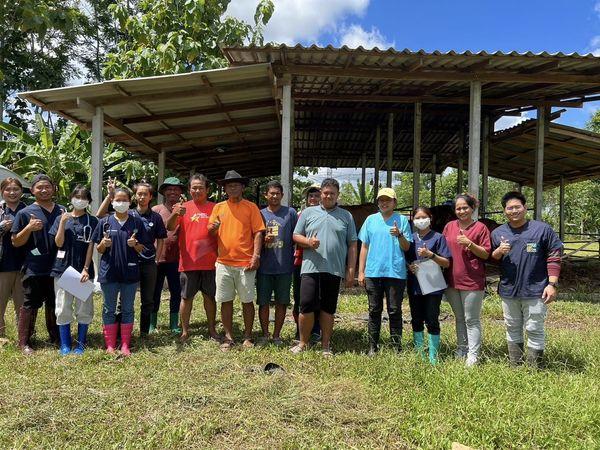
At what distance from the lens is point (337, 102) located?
10.4m

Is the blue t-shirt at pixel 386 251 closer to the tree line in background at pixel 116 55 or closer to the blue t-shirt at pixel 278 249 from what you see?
the blue t-shirt at pixel 278 249

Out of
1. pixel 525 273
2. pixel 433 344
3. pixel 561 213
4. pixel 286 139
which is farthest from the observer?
pixel 561 213

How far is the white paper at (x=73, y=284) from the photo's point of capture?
4520 mm

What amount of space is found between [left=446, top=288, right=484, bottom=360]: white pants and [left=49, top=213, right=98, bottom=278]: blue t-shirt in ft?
12.0

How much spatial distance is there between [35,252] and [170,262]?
146 centimetres

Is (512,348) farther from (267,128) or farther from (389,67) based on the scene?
(267,128)

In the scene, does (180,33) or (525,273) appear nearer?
(525,273)

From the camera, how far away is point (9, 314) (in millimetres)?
6375

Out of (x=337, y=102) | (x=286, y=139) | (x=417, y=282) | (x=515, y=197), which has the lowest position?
(x=417, y=282)

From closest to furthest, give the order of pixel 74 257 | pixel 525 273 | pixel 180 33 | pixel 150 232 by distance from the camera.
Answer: pixel 525 273
pixel 74 257
pixel 150 232
pixel 180 33

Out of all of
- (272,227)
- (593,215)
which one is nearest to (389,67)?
(272,227)

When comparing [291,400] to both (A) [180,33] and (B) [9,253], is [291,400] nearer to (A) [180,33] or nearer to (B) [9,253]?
(B) [9,253]

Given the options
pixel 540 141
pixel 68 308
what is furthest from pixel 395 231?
pixel 540 141

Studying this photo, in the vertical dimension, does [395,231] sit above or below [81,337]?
above
